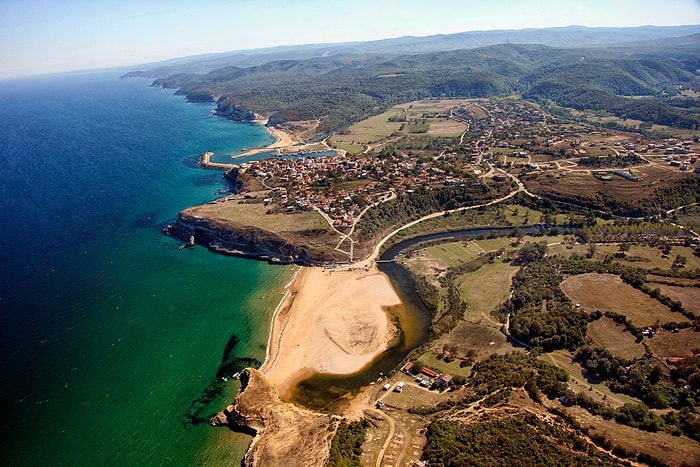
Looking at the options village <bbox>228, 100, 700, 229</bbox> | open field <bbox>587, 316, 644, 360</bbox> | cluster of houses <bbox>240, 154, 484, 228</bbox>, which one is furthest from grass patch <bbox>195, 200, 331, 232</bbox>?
open field <bbox>587, 316, 644, 360</bbox>

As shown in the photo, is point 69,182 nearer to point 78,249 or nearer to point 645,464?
point 78,249

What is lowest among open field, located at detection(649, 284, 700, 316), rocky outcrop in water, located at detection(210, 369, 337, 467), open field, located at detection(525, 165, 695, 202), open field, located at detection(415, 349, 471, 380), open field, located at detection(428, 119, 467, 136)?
open field, located at detection(415, 349, 471, 380)

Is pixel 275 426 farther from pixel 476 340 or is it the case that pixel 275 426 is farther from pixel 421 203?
pixel 421 203

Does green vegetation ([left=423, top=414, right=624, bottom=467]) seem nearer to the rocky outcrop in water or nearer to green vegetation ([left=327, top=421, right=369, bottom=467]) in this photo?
green vegetation ([left=327, top=421, right=369, bottom=467])

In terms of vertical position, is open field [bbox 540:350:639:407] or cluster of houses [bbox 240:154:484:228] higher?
cluster of houses [bbox 240:154:484:228]

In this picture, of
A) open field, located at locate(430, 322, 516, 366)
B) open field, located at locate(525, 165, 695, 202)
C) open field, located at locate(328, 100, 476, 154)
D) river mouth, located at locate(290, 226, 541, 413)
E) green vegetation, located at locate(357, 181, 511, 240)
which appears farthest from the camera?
open field, located at locate(328, 100, 476, 154)

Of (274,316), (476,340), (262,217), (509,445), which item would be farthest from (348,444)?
(262,217)
